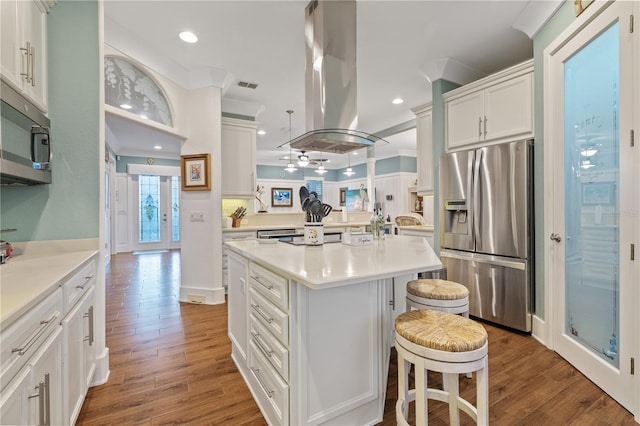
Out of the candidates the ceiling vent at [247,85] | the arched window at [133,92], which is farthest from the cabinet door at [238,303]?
the ceiling vent at [247,85]

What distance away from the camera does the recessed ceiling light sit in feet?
9.69

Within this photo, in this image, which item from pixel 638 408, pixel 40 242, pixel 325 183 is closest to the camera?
pixel 638 408

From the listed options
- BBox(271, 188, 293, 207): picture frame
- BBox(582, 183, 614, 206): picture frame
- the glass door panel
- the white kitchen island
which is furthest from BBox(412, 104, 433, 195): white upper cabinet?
BBox(271, 188, 293, 207): picture frame

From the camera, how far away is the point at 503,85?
117 inches

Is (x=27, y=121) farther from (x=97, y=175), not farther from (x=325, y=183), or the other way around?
(x=325, y=183)

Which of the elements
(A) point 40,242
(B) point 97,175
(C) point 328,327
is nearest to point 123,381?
(A) point 40,242

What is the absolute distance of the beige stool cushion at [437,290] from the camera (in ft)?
5.65

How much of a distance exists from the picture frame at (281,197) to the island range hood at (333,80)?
28.1ft

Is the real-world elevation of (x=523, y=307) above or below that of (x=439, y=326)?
below

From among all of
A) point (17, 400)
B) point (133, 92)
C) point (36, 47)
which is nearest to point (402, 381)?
point (17, 400)

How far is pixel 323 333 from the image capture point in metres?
1.40

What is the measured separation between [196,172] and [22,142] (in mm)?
2143

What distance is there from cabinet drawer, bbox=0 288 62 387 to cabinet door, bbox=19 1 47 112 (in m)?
1.34

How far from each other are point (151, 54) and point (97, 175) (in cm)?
189
